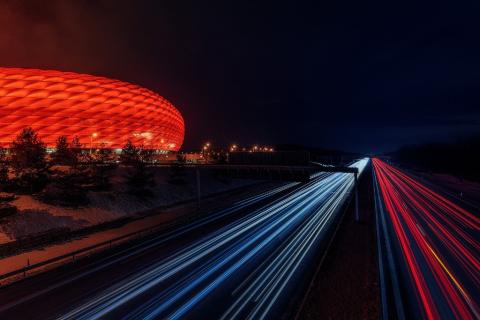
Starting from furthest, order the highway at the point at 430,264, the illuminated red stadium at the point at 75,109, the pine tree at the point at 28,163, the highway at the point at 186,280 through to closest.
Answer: the illuminated red stadium at the point at 75,109 → the pine tree at the point at 28,163 → the highway at the point at 430,264 → the highway at the point at 186,280

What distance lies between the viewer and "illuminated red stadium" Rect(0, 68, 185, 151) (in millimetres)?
55625

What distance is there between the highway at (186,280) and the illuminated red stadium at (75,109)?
52.1m

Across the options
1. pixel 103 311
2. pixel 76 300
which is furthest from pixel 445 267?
pixel 76 300

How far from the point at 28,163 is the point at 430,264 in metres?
36.0

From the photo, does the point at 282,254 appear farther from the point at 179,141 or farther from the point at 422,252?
the point at 179,141

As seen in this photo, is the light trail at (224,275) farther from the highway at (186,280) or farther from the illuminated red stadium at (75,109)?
the illuminated red stadium at (75,109)

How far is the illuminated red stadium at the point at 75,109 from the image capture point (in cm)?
5562

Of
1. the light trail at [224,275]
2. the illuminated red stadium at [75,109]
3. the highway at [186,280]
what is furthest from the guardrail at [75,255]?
the illuminated red stadium at [75,109]

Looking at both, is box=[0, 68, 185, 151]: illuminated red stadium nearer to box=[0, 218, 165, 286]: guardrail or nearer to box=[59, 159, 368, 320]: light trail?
box=[0, 218, 165, 286]: guardrail

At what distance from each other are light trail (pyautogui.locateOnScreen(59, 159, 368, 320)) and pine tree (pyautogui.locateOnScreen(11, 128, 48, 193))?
65.6ft

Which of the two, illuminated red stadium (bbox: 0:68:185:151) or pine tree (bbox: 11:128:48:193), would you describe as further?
illuminated red stadium (bbox: 0:68:185:151)

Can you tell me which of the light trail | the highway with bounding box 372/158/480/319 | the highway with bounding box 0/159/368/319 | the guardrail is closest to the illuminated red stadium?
the guardrail

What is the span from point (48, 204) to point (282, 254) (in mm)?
23846

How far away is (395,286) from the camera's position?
13.4 metres
